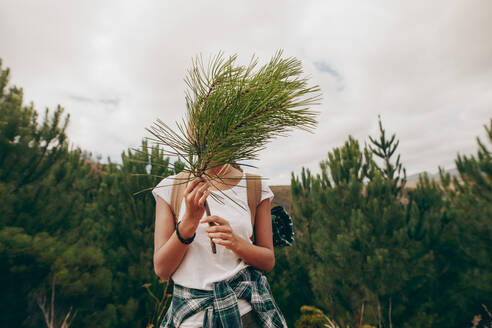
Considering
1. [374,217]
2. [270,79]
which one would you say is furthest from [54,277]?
[374,217]

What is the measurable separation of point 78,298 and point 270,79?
4188mm

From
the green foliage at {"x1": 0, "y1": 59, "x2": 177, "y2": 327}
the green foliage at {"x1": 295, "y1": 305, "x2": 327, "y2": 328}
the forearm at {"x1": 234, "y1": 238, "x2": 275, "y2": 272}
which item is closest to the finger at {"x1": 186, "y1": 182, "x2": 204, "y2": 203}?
the forearm at {"x1": 234, "y1": 238, "x2": 275, "y2": 272}

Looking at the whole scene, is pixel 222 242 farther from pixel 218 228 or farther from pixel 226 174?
pixel 226 174

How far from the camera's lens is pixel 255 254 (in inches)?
47.4

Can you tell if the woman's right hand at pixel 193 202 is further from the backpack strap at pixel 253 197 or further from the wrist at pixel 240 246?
the backpack strap at pixel 253 197

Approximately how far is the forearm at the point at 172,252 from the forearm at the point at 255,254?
0.24 meters

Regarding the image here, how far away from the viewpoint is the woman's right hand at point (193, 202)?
983 millimetres

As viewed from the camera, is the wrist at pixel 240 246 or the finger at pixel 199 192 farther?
the wrist at pixel 240 246

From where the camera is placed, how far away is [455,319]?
15.7 ft

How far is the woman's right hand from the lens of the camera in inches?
38.7

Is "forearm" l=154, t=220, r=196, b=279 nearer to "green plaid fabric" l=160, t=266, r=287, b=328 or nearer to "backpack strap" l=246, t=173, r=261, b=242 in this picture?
"green plaid fabric" l=160, t=266, r=287, b=328

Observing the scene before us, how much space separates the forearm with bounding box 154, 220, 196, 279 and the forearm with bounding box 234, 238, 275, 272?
24 centimetres

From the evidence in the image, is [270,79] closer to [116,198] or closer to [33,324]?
[116,198]

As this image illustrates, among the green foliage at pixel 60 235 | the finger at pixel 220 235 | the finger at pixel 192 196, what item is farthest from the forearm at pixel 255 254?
the green foliage at pixel 60 235
